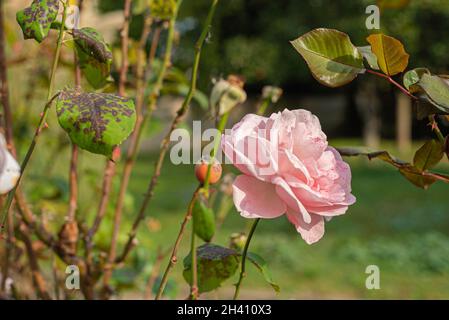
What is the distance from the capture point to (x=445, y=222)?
4.48 meters

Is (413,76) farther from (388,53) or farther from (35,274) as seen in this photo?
(35,274)

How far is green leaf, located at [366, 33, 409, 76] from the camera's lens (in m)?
0.48

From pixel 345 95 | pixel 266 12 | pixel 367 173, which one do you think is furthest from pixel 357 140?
pixel 367 173

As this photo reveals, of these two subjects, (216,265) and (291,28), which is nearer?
(216,265)

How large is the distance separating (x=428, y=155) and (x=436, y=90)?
0.25 feet

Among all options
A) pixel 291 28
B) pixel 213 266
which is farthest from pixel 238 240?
pixel 291 28

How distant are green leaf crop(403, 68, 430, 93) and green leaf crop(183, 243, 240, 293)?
199 mm

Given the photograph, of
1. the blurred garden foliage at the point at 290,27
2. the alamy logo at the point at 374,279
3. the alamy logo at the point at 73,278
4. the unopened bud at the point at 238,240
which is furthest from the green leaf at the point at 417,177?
the blurred garden foliage at the point at 290,27

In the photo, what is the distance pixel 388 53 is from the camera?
49 centimetres

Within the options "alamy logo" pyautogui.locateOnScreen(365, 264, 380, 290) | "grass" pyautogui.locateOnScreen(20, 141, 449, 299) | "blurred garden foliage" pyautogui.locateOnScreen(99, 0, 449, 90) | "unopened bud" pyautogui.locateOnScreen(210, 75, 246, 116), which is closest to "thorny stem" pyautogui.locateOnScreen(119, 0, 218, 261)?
"unopened bud" pyautogui.locateOnScreen(210, 75, 246, 116)

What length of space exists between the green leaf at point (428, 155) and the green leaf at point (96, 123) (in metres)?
0.23

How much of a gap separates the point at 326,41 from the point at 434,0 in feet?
32.0
